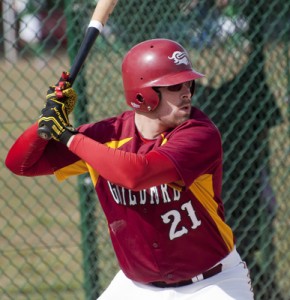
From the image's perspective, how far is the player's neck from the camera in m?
3.56

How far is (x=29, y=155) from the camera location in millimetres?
3602

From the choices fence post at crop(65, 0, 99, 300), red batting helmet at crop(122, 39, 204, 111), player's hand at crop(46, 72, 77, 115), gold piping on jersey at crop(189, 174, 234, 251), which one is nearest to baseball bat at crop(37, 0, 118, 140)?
player's hand at crop(46, 72, 77, 115)

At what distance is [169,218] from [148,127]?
0.39 m

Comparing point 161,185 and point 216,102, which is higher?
point 161,185

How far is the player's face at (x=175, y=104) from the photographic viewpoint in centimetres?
346

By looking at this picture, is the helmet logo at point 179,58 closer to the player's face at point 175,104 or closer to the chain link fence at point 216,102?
the player's face at point 175,104

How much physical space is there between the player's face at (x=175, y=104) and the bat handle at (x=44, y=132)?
1.53 ft

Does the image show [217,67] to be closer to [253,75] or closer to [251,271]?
[253,75]

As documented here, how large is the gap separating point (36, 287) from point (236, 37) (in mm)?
1983

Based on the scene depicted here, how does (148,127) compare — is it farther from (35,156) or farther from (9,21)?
(9,21)

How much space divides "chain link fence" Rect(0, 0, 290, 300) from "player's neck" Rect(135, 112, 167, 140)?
4.67 feet

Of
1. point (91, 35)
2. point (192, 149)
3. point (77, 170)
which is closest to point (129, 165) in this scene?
point (192, 149)

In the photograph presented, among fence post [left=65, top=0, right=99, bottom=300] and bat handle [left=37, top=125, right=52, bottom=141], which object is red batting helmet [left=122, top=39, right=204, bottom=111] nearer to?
bat handle [left=37, top=125, right=52, bottom=141]

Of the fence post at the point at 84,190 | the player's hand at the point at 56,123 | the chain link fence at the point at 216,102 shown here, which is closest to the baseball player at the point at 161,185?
the player's hand at the point at 56,123
